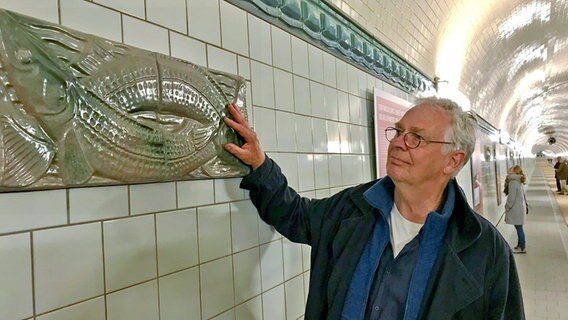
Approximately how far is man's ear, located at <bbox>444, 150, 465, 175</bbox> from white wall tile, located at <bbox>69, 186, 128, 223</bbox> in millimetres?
1138

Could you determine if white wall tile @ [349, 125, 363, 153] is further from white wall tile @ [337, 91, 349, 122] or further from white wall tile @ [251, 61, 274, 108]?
white wall tile @ [251, 61, 274, 108]

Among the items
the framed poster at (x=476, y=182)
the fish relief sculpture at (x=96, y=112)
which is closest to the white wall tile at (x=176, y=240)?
the fish relief sculpture at (x=96, y=112)

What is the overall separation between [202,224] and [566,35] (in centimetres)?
827

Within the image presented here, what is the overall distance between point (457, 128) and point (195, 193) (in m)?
1.00

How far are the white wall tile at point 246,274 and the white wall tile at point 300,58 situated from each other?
91cm

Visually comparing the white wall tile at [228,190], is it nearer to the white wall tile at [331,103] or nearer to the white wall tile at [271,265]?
the white wall tile at [271,265]

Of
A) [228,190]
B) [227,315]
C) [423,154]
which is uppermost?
[423,154]

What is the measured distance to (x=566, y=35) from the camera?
698 centimetres

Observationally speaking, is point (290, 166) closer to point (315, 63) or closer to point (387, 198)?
point (387, 198)

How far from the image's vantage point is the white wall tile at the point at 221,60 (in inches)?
54.9

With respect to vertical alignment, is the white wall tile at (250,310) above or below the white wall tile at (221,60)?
below

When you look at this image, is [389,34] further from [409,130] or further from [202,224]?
[202,224]

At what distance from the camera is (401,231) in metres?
1.42

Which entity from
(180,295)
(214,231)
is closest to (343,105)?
(214,231)
